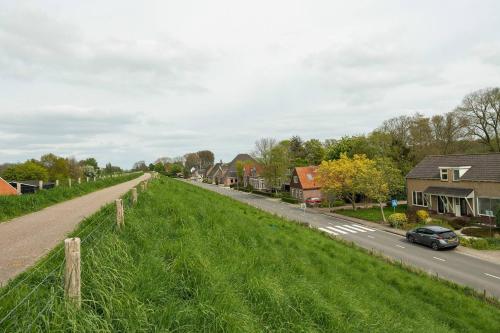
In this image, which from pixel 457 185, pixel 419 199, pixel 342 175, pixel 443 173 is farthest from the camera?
pixel 342 175

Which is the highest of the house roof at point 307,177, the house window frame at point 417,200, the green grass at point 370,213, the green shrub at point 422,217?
the house roof at point 307,177

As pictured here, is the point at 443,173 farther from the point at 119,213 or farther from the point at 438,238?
the point at 119,213

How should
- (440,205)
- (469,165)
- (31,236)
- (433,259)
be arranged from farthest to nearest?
1. (440,205)
2. (469,165)
3. (433,259)
4. (31,236)

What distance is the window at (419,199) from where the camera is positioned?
38625mm

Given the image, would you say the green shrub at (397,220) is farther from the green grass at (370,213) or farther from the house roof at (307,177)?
the house roof at (307,177)

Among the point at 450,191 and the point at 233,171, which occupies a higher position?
the point at 233,171

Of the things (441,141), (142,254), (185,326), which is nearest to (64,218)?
(142,254)

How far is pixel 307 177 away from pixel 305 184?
174 centimetres

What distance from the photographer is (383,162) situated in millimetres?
40469

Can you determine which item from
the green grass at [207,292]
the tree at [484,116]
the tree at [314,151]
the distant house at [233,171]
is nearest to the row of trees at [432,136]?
the tree at [484,116]

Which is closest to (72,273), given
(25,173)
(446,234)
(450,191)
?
(446,234)

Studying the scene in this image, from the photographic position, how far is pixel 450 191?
1351 inches

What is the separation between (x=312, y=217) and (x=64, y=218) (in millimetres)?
30540

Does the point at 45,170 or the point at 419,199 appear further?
the point at 45,170
